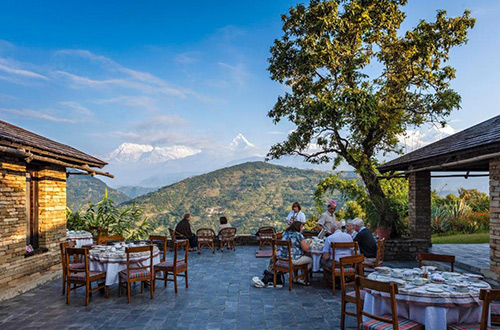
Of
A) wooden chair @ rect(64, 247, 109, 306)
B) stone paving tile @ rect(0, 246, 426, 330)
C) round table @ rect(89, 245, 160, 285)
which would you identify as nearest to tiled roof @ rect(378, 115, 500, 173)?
stone paving tile @ rect(0, 246, 426, 330)

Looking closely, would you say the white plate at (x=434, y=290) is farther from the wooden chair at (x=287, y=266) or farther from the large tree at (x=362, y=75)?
the large tree at (x=362, y=75)

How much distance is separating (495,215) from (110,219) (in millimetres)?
12220

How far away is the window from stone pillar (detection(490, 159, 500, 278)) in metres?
9.77

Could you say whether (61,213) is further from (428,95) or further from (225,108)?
(225,108)

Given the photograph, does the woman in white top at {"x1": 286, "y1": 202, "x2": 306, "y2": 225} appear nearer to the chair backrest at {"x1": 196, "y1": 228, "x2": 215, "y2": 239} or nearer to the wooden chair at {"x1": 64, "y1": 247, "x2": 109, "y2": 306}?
the chair backrest at {"x1": 196, "y1": 228, "x2": 215, "y2": 239}

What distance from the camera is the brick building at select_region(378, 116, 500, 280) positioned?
22.5 ft

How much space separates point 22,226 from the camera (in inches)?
306

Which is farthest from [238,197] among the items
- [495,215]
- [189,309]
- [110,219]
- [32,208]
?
[189,309]

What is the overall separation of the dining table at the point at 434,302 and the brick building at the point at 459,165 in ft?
9.81

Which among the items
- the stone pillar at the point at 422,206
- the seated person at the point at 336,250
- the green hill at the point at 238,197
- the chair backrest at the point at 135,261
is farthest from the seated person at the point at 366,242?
the green hill at the point at 238,197

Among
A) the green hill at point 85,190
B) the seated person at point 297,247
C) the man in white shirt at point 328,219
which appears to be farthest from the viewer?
the green hill at point 85,190

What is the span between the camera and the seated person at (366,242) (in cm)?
732

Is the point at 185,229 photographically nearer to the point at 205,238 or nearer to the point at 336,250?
the point at 205,238

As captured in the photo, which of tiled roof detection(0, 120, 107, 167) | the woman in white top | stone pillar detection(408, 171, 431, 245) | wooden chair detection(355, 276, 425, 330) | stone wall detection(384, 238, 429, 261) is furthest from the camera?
stone pillar detection(408, 171, 431, 245)
